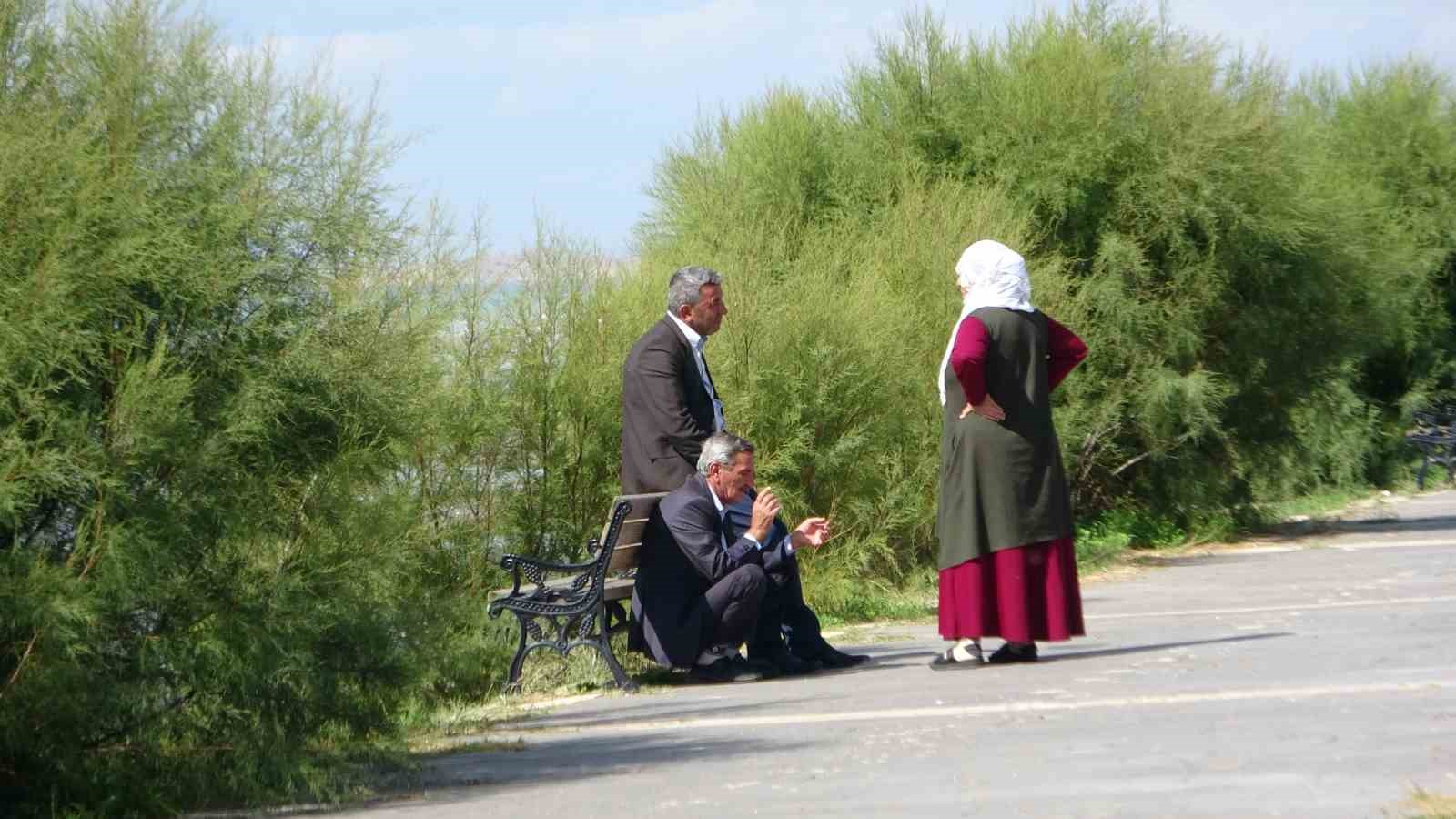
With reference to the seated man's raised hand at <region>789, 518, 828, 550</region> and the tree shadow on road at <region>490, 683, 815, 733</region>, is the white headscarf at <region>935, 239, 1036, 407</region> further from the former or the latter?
the tree shadow on road at <region>490, 683, 815, 733</region>

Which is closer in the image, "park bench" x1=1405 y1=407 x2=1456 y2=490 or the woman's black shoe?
the woman's black shoe

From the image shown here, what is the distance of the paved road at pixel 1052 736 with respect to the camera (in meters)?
6.49

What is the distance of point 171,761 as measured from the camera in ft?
22.4

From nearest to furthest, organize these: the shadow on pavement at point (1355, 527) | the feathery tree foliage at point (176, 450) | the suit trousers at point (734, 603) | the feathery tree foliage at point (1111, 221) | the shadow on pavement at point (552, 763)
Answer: the feathery tree foliage at point (176, 450) < the shadow on pavement at point (552, 763) < the suit trousers at point (734, 603) < the feathery tree foliage at point (1111, 221) < the shadow on pavement at point (1355, 527)

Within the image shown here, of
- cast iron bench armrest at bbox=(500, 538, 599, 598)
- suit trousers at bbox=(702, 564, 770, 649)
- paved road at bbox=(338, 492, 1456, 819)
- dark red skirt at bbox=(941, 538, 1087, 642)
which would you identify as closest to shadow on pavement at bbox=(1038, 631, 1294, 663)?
paved road at bbox=(338, 492, 1456, 819)

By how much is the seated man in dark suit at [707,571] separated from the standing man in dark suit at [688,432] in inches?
9.8

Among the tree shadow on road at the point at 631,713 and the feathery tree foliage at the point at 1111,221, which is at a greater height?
the feathery tree foliage at the point at 1111,221

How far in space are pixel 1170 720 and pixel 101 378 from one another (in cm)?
408

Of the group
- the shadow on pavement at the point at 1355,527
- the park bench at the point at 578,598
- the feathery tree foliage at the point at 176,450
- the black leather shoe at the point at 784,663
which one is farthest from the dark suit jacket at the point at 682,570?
the shadow on pavement at the point at 1355,527

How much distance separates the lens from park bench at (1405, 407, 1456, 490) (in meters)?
26.8

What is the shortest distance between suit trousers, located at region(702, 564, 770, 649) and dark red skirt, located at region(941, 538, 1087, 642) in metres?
1.00

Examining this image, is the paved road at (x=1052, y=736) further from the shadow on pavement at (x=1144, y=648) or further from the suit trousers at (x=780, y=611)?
the suit trousers at (x=780, y=611)

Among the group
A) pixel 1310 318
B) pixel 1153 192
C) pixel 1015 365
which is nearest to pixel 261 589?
pixel 1015 365

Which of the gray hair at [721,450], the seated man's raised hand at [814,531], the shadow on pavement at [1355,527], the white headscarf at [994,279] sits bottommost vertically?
the shadow on pavement at [1355,527]
